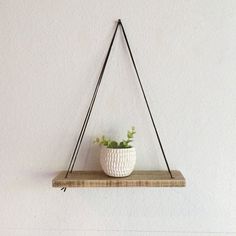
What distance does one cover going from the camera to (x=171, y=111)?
2.43 ft

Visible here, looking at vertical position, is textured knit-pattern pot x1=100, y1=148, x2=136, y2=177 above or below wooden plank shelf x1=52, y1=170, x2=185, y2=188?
above

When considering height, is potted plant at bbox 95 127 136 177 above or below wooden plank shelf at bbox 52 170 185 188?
above

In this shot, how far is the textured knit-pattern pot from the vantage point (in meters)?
0.65

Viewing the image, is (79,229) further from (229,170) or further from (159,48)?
(159,48)

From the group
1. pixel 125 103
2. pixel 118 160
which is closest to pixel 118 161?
pixel 118 160

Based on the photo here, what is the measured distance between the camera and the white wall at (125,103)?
0.73 m

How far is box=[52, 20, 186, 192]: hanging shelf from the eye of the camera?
2.12ft

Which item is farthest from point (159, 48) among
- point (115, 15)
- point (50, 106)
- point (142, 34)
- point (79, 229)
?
point (79, 229)

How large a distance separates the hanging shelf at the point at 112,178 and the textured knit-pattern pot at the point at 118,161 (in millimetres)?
20

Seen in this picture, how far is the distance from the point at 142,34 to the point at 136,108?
0.23 metres

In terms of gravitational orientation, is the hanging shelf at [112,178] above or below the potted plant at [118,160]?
below

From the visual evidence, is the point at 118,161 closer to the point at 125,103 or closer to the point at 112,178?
the point at 112,178

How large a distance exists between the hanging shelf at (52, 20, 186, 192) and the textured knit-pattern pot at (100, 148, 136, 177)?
20 millimetres

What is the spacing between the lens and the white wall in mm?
734
